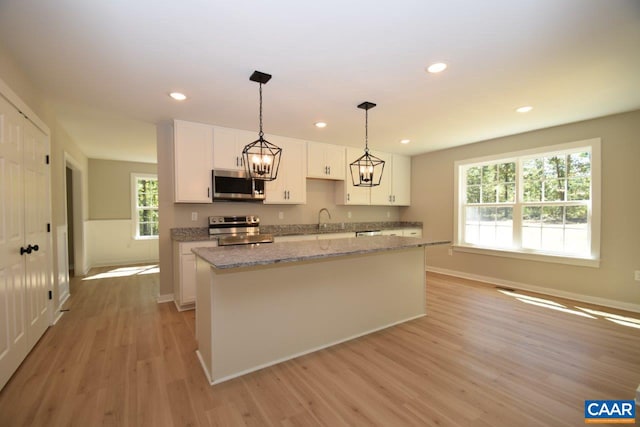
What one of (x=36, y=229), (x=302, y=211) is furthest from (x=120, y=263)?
(x=302, y=211)

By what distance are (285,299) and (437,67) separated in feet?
7.39

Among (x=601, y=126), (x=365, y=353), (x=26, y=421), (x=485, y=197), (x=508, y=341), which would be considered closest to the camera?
(x=26, y=421)

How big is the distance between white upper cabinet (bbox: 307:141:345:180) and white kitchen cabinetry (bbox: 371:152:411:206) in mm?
825

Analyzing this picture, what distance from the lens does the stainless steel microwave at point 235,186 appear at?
3.84 metres

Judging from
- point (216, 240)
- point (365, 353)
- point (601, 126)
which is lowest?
point (365, 353)

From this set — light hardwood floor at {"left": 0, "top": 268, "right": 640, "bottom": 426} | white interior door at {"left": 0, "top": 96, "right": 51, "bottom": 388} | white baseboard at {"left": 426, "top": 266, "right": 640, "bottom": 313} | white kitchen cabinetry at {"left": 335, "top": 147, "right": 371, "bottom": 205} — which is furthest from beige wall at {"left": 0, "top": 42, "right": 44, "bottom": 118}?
white baseboard at {"left": 426, "top": 266, "right": 640, "bottom": 313}

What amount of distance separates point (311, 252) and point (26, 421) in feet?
6.39

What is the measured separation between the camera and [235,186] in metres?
3.96

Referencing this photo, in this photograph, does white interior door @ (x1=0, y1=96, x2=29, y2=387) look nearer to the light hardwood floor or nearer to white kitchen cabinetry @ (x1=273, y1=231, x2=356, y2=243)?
the light hardwood floor

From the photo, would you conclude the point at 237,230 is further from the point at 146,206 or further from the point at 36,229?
the point at 146,206

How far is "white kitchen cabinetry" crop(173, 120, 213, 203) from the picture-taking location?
362cm

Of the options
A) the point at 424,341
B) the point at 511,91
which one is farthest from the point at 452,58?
the point at 424,341

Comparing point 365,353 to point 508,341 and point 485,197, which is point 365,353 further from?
point 485,197

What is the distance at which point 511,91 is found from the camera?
2768 mm
